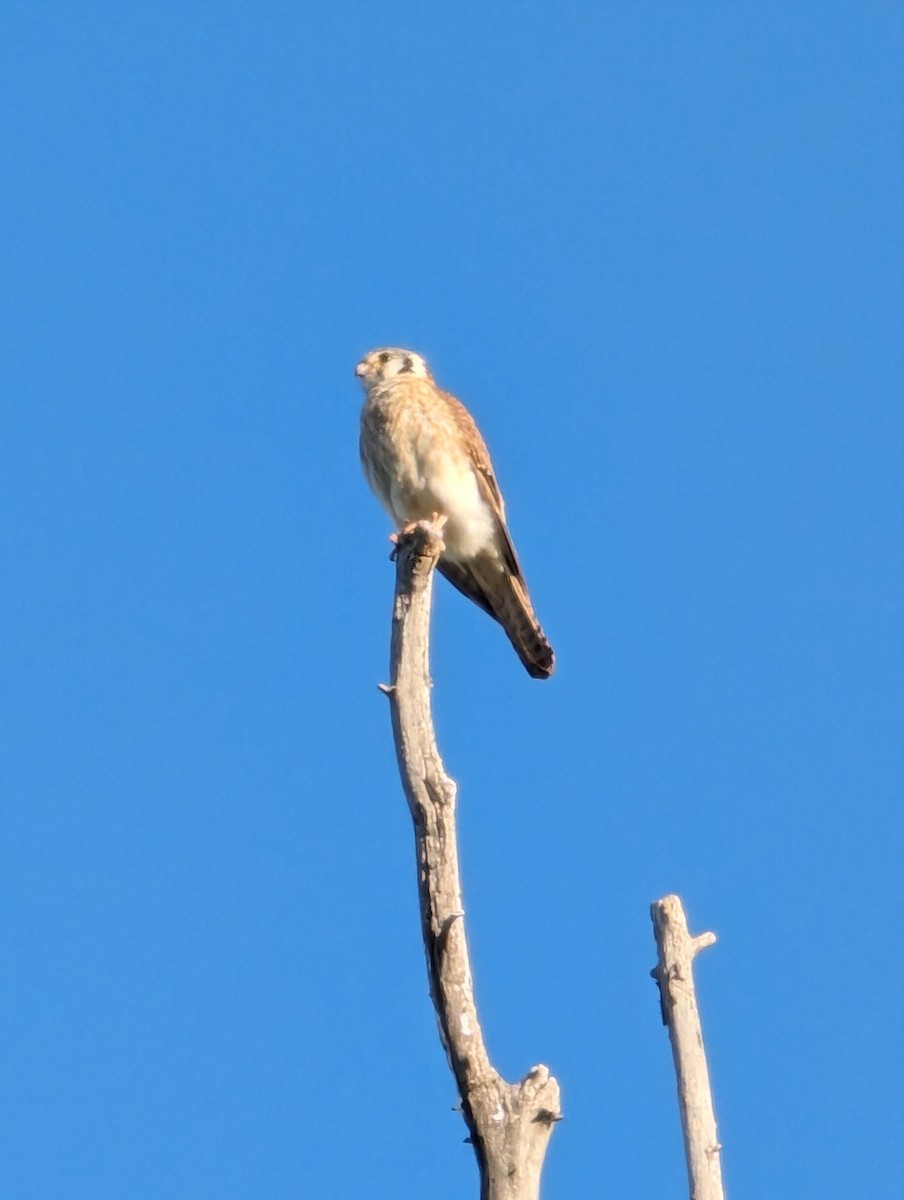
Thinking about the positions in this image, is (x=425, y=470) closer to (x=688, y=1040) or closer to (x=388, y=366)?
(x=388, y=366)

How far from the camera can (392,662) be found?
4.43 metres

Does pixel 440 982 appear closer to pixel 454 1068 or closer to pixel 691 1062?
pixel 454 1068

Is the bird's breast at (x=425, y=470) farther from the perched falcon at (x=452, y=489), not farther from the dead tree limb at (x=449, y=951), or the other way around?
the dead tree limb at (x=449, y=951)

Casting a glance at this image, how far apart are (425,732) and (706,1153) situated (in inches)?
47.6

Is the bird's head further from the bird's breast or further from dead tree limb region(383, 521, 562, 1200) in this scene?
dead tree limb region(383, 521, 562, 1200)

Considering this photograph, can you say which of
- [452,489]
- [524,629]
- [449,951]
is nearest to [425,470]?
[452,489]

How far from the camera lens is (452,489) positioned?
6.45 m

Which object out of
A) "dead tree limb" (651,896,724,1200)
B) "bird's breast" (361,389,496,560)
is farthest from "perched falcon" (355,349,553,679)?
"dead tree limb" (651,896,724,1200)

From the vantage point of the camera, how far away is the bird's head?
7.04 metres

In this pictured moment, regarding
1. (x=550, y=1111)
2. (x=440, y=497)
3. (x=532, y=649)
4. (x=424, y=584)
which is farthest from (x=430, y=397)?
(x=550, y=1111)

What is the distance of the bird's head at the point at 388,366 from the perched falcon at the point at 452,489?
179 mm

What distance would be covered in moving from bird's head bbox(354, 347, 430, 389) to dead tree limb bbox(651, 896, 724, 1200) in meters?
3.61

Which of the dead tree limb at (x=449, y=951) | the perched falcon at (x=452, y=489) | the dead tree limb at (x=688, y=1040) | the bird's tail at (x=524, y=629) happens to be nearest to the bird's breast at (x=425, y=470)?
the perched falcon at (x=452, y=489)

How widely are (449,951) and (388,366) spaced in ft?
12.2
